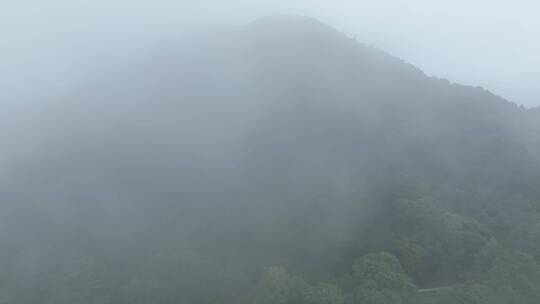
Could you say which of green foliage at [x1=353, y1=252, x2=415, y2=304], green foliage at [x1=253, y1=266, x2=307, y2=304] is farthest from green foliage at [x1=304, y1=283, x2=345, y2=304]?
green foliage at [x1=353, y1=252, x2=415, y2=304]

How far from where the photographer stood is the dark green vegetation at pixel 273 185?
28281 millimetres

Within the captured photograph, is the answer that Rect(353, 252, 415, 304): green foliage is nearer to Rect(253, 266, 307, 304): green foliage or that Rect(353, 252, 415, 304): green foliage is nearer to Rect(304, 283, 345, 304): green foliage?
Rect(304, 283, 345, 304): green foliage

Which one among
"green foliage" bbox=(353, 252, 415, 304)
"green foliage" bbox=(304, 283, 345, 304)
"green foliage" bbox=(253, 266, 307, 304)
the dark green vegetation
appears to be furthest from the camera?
the dark green vegetation

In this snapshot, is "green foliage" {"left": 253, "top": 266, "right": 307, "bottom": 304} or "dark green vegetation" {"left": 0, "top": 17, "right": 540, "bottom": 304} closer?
"green foliage" {"left": 253, "top": 266, "right": 307, "bottom": 304}

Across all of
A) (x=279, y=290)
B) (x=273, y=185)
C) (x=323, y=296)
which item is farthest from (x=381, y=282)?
(x=273, y=185)

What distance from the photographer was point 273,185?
42.8 metres

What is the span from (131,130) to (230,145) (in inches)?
417

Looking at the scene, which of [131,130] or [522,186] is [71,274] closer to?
[131,130]

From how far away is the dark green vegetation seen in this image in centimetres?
2828

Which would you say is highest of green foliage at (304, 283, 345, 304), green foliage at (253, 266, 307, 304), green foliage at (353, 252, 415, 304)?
green foliage at (353, 252, 415, 304)

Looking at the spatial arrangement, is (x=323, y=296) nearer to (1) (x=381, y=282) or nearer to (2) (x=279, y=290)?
(2) (x=279, y=290)

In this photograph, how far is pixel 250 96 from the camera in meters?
59.8

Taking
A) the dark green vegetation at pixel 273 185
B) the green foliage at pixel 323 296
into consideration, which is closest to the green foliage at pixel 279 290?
the dark green vegetation at pixel 273 185

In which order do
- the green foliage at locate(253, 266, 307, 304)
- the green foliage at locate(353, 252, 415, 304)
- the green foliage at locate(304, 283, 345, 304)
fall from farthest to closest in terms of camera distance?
the green foliage at locate(253, 266, 307, 304) → the green foliage at locate(353, 252, 415, 304) → the green foliage at locate(304, 283, 345, 304)
